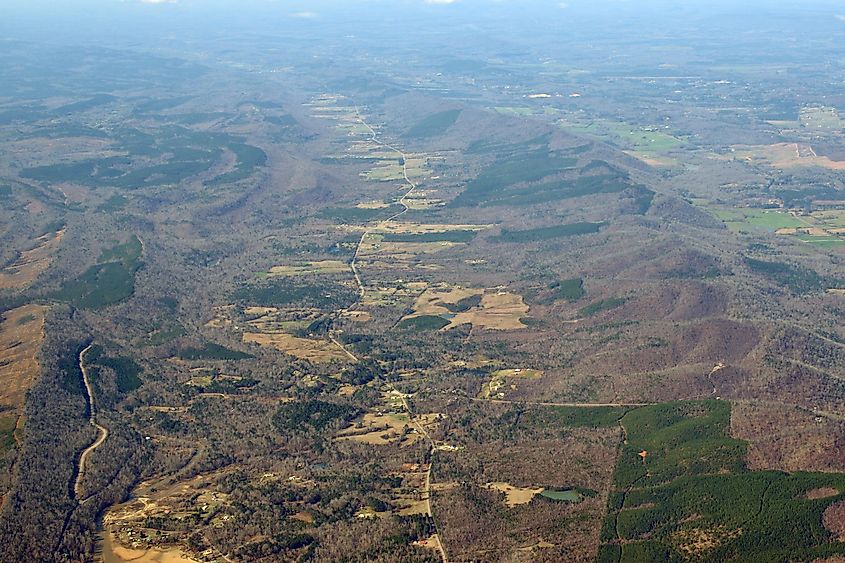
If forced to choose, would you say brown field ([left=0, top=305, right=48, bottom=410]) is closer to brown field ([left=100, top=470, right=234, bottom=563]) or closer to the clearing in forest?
brown field ([left=100, top=470, right=234, bottom=563])

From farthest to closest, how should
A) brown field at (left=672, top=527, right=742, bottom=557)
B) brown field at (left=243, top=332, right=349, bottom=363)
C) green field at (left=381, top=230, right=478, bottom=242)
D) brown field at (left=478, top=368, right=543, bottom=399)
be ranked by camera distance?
green field at (left=381, top=230, right=478, bottom=242), brown field at (left=243, top=332, right=349, bottom=363), brown field at (left=478, top=368, right=543, bottom=399), brown field at (left=672, top=527, right=742, bottom=557)

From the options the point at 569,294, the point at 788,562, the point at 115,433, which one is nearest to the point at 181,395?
the point at 115,433

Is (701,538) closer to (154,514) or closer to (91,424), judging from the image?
(154,514)

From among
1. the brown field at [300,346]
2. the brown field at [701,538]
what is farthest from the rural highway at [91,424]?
the brown field at [701,538]

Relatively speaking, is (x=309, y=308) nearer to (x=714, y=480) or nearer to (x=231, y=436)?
(x=231, y=436)

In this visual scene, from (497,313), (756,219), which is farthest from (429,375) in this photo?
(756,219)

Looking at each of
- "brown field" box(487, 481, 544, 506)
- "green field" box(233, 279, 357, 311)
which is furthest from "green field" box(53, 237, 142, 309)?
"brown field" box(487, 481, 544, 506)
